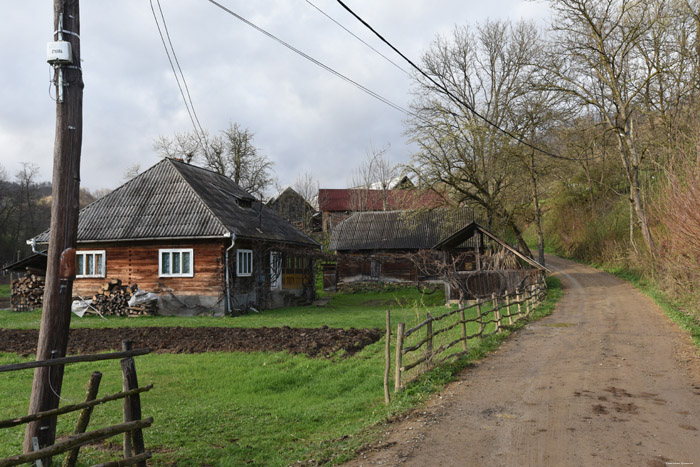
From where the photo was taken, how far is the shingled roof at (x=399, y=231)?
111 ft

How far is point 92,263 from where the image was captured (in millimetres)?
21828

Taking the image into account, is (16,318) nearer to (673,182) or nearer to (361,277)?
(361,277)

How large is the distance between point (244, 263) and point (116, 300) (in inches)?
216

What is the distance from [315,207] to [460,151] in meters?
Answer: 36.4

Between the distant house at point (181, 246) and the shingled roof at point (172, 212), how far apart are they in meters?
0.05

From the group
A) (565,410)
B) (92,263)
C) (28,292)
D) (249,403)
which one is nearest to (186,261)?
(92,263)

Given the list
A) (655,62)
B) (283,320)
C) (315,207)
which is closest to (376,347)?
(283,320)

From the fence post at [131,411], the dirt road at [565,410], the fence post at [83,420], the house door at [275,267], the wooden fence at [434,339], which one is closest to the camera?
the fence post at [83,420]

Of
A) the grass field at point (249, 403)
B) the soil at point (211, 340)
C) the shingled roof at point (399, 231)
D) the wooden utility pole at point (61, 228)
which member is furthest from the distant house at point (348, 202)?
the wooden utility pole at point (61, 228)

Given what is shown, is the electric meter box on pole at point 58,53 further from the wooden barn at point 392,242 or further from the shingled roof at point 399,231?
the shingled roof at point 399,231

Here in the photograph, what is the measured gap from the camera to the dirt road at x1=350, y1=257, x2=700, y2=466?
5387 mm

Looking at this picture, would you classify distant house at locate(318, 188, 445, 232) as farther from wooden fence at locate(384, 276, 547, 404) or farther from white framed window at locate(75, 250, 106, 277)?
wooden fence at locate(384, 276, 547, 404)

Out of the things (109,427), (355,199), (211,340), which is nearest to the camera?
(109,427)

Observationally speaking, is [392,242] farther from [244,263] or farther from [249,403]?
[249,403]
